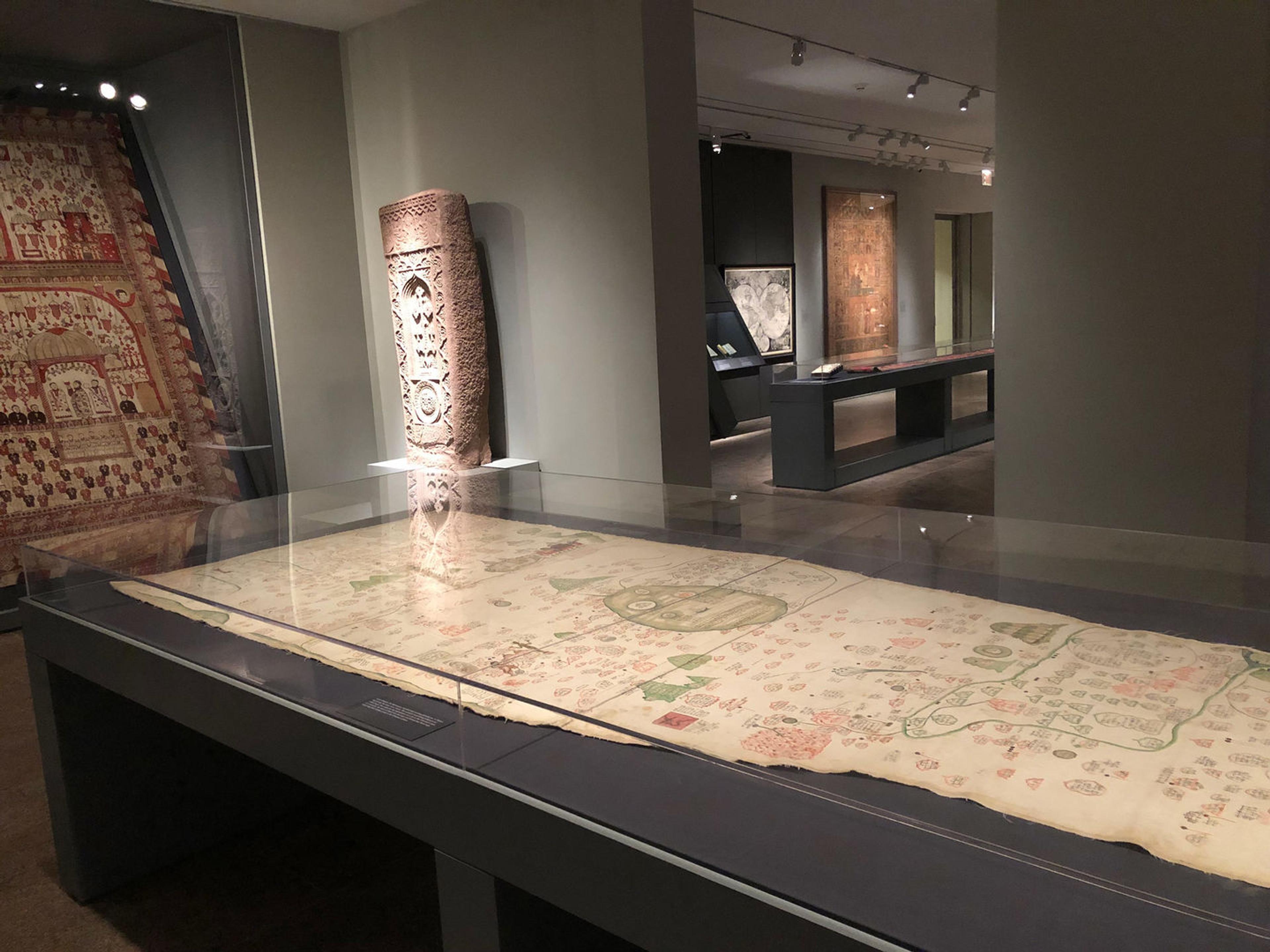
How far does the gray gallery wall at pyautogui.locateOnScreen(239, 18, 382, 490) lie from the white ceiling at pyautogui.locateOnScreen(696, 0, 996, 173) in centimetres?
214

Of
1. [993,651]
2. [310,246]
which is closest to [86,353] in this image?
[310,246]

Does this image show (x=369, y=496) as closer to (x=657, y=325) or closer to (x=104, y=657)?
(x=104, y=657)

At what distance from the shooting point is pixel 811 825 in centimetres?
102

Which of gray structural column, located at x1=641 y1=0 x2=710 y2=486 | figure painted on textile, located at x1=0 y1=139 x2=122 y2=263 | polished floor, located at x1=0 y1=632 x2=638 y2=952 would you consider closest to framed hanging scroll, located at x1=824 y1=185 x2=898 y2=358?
gray structural column, located at x1=641 y1=0 x2=710 y2=486

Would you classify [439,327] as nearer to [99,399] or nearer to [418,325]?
[418,325]

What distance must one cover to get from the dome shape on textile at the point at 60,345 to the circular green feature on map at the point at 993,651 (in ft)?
15.2

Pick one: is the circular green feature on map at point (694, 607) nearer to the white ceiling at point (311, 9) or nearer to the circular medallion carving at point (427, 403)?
the circular medallion carving at point (427, 403)

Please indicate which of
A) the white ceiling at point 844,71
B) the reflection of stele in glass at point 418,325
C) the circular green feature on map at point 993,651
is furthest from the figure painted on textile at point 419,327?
the circular green feature on map at point 993,651

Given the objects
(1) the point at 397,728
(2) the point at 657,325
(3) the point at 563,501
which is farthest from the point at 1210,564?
(2) the point at 657,325

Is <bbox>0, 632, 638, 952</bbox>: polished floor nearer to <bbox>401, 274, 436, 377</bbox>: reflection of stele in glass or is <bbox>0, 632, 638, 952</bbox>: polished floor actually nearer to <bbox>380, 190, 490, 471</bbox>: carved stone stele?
<bbox>380, 190, 490, 471</bbox>: carved stone stele

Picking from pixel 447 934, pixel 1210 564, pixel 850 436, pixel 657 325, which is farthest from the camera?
pixel 850 436

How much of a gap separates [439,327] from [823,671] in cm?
382

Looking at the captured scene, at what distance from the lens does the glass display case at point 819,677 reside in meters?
0.94

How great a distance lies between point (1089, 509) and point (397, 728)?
3001 millimetres
